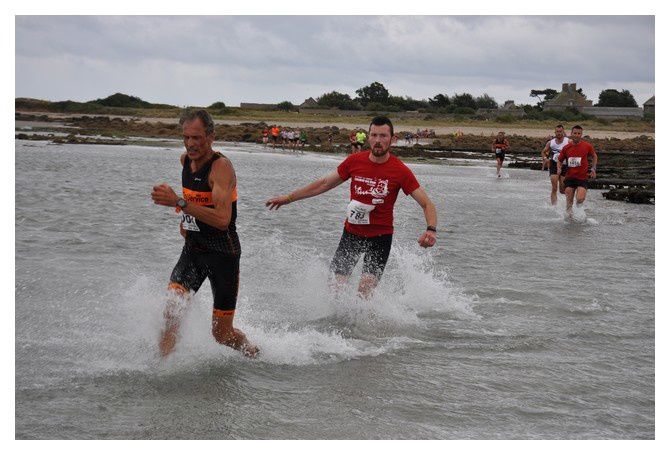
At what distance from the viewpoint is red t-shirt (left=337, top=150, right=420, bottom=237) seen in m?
7.63

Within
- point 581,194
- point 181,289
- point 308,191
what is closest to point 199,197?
point 181,289

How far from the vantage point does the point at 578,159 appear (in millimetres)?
16562

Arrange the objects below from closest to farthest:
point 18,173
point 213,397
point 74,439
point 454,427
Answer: point 74,439, point 454,427, point 213,397, point 18,173

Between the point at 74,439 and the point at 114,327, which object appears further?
the point at 114,327

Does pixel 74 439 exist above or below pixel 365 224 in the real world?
below

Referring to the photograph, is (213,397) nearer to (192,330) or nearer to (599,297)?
(192,330)

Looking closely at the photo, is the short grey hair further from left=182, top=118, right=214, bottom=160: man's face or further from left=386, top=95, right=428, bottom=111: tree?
left=386, top=95, right=428, bottom=111: tree

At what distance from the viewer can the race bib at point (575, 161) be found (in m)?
16.6

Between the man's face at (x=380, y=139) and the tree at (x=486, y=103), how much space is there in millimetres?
102247

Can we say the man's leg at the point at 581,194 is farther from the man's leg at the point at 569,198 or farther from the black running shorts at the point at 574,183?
the man's leg at the point at 569,198

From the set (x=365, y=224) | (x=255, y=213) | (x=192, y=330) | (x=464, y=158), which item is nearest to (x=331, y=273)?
(x=365, y=224)

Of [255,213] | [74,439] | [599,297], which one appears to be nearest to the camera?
[74,439]

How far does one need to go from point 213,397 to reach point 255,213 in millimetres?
11211

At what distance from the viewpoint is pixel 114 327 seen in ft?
25.4
